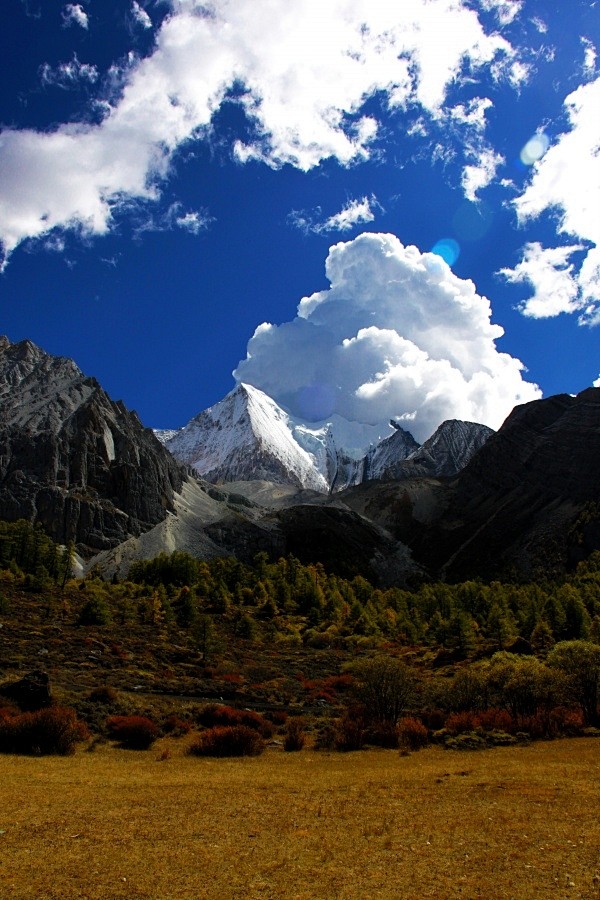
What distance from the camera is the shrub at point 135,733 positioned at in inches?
1194

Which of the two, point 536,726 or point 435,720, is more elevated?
point 536,726

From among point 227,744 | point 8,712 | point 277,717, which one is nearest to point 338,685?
point 277,717

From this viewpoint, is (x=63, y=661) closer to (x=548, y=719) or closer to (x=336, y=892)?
(x=548, y=719)

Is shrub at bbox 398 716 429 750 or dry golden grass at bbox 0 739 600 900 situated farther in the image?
shrub at bbox 398 716 429 750

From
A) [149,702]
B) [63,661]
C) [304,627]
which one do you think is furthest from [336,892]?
[304,627]

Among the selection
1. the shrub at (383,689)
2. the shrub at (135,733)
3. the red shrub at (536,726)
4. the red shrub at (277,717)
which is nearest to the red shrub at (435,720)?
the shrub at (383,689)

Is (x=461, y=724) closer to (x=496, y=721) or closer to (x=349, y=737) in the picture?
(x=496, y=721)

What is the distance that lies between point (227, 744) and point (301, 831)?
51.1 ft

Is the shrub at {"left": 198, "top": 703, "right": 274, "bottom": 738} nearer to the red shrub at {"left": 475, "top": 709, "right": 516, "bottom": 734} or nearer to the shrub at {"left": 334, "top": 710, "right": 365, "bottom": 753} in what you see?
the shrub at {"left": 334, "top": 710, "right": 365, "bottom": 753}

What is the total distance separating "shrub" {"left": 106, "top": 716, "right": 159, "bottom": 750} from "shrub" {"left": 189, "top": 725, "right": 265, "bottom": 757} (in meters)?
2.62

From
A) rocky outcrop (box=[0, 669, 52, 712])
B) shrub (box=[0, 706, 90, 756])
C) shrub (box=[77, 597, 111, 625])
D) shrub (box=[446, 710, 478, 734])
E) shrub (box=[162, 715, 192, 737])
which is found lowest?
shrub (box=[162, 715, 192, 737])

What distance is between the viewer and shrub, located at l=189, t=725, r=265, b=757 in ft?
95.3

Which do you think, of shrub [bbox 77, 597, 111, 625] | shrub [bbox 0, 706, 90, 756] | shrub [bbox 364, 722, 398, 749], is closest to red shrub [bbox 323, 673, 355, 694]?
shrub [bbox 364, 722, 398, 749]

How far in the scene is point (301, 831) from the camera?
15070 mm
